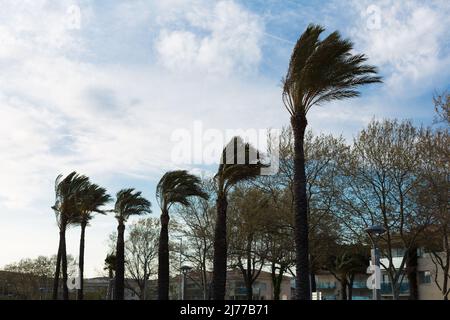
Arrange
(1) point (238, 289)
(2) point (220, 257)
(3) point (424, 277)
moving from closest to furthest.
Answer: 1. (2) point (220, 257)
2. (3) point (424, 277)
3. (1) point (238, 289)

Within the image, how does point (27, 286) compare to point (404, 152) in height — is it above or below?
below

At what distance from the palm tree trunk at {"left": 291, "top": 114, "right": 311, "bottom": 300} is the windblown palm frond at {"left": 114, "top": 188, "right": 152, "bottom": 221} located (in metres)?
23.2

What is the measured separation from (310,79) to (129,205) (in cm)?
2485

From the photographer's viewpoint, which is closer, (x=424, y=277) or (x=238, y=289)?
(x=424, y=277)

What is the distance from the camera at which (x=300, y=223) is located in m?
20.2

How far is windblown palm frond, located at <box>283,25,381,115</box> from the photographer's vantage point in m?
21.0

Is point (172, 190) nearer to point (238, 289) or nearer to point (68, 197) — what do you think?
point (68, 197)

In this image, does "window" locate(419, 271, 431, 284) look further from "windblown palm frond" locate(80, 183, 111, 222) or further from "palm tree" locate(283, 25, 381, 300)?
"palm tree" locate(283, 25, 381, 300)

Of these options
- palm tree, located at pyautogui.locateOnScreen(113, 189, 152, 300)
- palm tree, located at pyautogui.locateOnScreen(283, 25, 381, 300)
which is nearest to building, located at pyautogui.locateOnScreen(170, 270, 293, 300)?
palm tree, located at pyautogui.locateOnScreen(113, 189, 152, 300)

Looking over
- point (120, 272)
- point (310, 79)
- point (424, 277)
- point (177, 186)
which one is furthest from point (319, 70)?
point (424, 277)

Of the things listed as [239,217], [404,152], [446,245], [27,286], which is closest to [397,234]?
[446,245]
